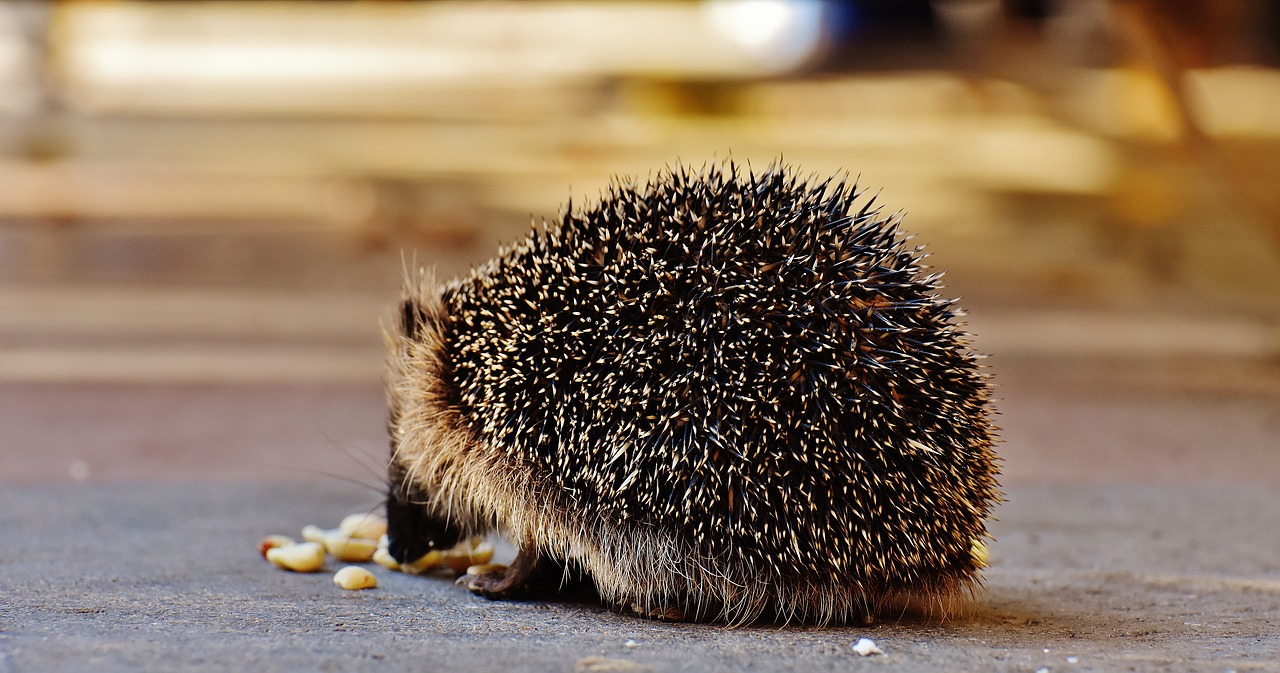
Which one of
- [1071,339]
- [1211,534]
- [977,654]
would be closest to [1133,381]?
[1071,339]

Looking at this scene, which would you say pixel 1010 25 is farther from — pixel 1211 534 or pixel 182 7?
pixel 1211 534

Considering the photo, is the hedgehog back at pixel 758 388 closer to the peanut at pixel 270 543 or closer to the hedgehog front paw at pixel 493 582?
the hedgehog front paw at pixel 493 582

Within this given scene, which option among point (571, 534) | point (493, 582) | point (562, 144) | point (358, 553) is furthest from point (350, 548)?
point (562, 144)

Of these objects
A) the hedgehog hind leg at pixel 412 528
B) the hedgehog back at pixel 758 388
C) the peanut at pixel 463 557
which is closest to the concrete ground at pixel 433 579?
the hedgehog hind leg at pixel 412 528

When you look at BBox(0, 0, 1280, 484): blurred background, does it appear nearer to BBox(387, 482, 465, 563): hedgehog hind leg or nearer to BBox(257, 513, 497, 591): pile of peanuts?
BBox(257, 513, 497, 591): pile of peanuts

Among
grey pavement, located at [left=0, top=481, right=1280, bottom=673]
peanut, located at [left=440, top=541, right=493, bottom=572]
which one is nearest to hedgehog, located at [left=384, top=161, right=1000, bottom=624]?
grey pavement, located at [left=0, top=481, right=1280, bottom=673]

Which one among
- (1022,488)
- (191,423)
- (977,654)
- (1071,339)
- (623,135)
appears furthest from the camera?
(623,135)

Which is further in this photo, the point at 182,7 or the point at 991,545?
the point at 182,7
